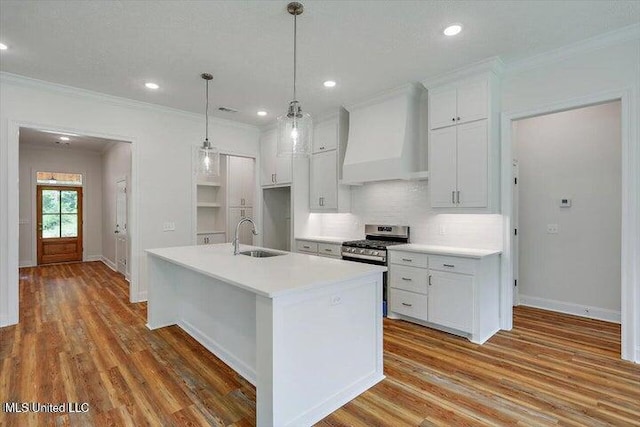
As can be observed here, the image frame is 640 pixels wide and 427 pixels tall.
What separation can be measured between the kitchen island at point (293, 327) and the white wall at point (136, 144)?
187cm

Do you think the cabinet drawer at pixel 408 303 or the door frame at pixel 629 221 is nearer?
the door frame at pixel 629 221

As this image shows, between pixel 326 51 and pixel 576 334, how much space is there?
3.81 m

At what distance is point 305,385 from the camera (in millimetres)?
2043

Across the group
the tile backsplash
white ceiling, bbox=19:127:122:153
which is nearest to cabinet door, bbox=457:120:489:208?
the tile backsplash

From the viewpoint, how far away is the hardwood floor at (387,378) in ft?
6.91

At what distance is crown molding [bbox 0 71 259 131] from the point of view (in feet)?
12.2

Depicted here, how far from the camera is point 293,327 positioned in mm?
1968

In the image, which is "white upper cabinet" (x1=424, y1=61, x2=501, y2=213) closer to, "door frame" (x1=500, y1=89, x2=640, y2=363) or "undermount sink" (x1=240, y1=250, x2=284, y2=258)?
"door frame" (x1=500, y1=89, x2=640, y2=363)

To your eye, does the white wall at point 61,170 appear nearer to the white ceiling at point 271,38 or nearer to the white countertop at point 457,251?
the white ceiling at point 271,38

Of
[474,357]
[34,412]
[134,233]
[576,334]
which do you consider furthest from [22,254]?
[576,334]

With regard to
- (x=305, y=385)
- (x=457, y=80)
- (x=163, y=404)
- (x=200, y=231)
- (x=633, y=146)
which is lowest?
(x=163, y=404)

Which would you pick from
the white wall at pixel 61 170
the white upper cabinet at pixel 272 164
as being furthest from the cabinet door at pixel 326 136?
the white wall at pixel 61 170

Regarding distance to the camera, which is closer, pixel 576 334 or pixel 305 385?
pixel 305 385

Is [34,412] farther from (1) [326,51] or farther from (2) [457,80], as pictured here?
(2) [457,80]
